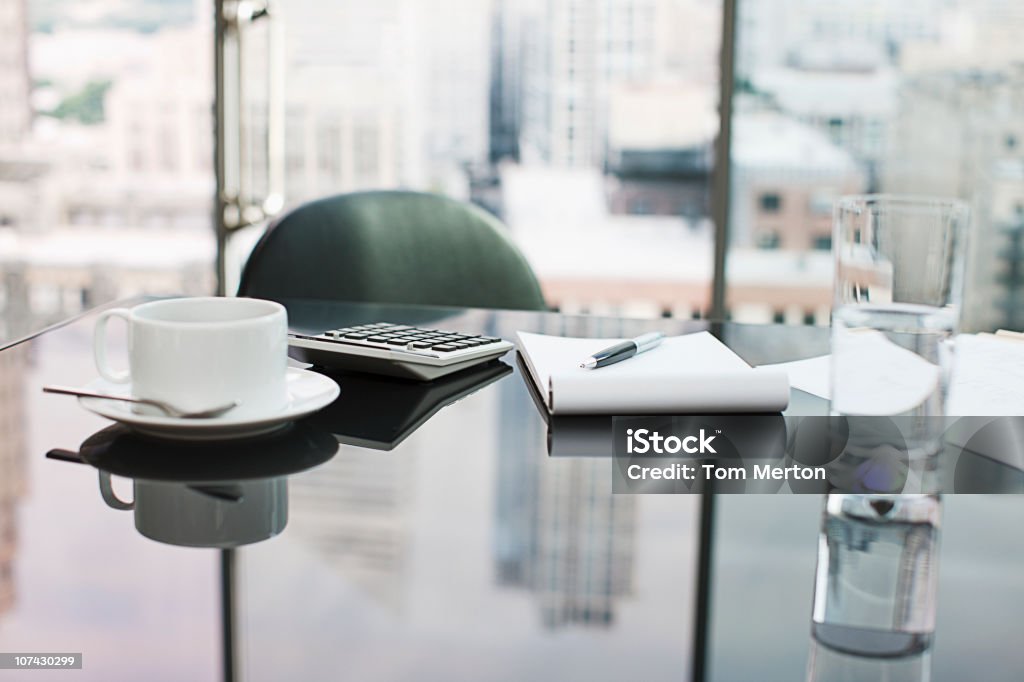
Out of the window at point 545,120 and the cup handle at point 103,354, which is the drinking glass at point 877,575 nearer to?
the cup handle at point 103,354

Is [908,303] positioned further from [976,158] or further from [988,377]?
[976,158]

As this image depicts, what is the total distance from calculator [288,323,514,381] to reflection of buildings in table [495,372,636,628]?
0.45ft

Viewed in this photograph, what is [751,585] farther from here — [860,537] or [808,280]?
[808,280]

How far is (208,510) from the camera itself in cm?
57

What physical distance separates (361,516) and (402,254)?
3.02 ft

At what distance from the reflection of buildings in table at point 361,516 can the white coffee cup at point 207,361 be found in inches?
2.7

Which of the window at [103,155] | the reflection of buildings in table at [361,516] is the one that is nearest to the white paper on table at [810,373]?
the reflection of buildings in table at [361,516]

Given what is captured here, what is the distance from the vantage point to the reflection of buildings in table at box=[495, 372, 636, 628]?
1.65ft

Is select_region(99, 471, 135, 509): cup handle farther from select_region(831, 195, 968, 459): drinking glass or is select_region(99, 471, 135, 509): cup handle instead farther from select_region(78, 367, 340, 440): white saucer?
select_region(831, 195, 968, 459): drinking glass

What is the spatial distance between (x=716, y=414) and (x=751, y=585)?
0.91ft

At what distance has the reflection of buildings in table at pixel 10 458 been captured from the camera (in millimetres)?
523

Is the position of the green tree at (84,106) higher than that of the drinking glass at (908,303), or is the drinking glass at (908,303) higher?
the green tree at (84,106)

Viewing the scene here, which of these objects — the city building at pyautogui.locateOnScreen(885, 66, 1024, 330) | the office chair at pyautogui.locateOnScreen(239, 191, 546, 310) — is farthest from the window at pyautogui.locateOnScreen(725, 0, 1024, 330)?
the office chair at pyautogui.locateOnScreen(239, 191, 546, 310)

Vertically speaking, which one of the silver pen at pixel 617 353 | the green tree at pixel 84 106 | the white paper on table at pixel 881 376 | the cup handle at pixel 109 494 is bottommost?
the cup handle at pixel 109 494
